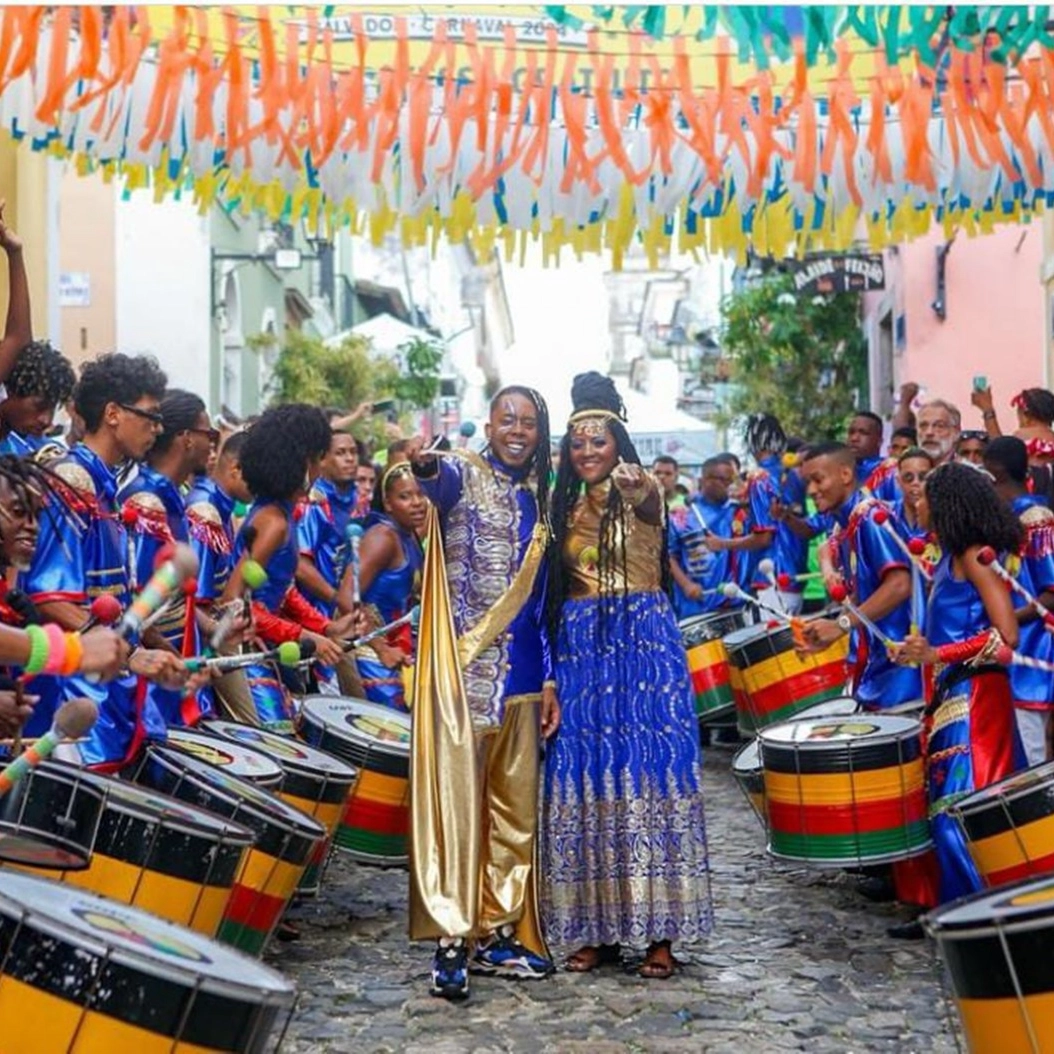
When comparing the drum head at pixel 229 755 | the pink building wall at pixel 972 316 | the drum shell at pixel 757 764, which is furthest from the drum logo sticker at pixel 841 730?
the pink building wall at pixel 972 316

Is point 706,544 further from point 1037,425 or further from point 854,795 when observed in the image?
point 854,795

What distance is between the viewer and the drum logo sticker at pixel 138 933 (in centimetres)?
296

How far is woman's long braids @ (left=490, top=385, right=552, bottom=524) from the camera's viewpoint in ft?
19.2

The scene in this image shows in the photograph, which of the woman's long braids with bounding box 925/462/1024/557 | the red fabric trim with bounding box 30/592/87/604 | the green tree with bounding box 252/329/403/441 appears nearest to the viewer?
the red fabric trim with bounding box 30/592/87/604

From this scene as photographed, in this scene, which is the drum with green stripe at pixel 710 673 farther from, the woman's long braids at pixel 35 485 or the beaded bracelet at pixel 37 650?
the beaded bracelet at pixel 37 650

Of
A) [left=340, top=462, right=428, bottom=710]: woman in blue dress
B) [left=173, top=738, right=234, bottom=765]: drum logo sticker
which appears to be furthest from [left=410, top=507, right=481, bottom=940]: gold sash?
[left=340, top=462, right=428, bottom=710]: woman in blue dress

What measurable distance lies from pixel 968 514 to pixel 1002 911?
2.73m

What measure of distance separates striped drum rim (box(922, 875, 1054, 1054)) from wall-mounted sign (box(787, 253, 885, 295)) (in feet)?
51.9

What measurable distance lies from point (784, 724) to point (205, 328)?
64.1ft

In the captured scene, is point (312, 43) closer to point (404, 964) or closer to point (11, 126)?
point (11, 126)

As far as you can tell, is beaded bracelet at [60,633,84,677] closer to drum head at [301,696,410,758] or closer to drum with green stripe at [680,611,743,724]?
drum head at [301,696,410,758]

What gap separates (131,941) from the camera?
2943 millimetres

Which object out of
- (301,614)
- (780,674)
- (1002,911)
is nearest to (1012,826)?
(1002,911)

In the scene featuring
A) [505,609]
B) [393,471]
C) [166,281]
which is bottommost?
[505,609]
